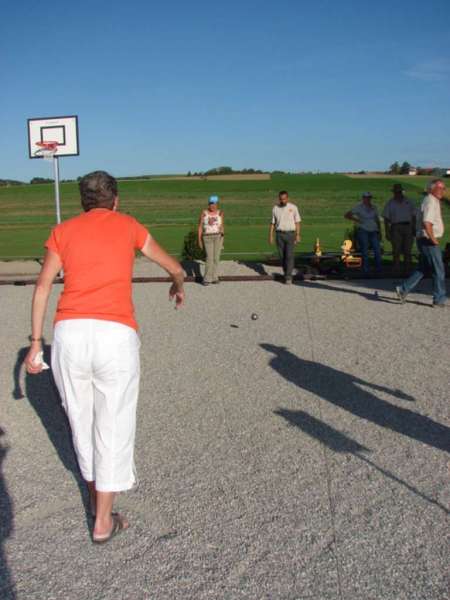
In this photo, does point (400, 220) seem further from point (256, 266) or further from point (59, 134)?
point (59, 134)

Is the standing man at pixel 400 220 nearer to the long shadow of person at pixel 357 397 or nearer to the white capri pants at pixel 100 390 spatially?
the long shadow of person at pixel 357 397

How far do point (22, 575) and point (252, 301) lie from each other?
915 centimetres

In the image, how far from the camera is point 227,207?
173 feet

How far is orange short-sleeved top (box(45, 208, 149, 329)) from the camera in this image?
353 cm

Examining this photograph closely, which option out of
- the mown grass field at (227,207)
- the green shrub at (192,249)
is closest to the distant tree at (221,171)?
the mown grass field at (227,207)

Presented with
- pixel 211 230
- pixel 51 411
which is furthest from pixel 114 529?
pixel 211 230

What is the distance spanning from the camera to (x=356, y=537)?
3.71 meters

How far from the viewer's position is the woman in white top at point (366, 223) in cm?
1453

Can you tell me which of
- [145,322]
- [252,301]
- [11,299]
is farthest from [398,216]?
[11,299]

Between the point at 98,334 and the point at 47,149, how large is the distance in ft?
41.6

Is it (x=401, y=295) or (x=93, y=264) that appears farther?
(x=401, y=295)

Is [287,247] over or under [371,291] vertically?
over

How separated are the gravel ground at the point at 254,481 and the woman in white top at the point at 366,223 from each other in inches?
245

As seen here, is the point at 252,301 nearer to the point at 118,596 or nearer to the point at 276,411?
the point at 276,411
